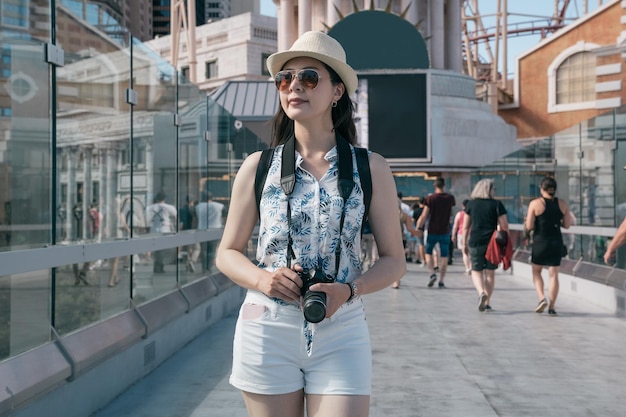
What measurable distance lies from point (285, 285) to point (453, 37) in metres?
56.8

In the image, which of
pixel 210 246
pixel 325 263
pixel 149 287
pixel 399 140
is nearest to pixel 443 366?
pixel 149 287

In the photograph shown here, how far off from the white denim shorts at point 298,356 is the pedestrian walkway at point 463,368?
11.0 ft

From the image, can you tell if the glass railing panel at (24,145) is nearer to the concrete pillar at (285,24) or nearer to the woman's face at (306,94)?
the woman's face at (306,94)

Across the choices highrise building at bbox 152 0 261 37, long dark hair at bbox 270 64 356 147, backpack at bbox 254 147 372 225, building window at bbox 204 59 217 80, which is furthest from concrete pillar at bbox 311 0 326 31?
highrise building at bbox 152 0 261 37

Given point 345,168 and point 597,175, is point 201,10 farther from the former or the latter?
point 345,168

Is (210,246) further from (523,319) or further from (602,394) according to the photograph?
(602,394)

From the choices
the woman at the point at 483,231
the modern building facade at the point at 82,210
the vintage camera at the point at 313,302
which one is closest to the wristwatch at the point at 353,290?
the vintage camera at the point at 313,302

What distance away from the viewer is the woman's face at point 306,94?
9.87ft

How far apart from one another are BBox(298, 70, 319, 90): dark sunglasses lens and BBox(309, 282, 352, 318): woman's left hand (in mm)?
720

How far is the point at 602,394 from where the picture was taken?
6762 millimetres

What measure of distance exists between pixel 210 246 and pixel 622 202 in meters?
5.53

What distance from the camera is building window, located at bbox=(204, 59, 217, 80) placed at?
80688 millimetres

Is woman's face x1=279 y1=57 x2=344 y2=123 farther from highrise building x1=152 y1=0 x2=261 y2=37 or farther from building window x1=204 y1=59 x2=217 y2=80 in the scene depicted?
highrise building x1=152 y1=0 x2=261 y2=37

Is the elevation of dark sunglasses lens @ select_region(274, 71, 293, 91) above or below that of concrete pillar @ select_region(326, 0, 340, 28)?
below
